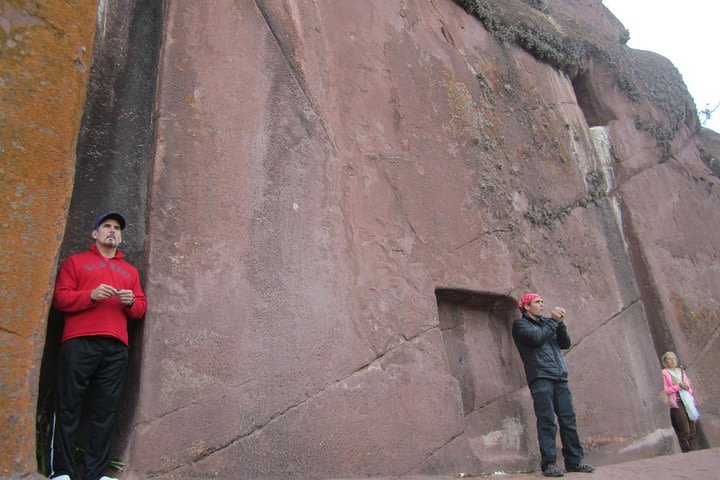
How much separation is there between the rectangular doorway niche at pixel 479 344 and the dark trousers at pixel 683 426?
7.60ft

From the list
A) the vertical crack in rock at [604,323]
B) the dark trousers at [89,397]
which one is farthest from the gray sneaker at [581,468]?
the dark trousers at [89,397]

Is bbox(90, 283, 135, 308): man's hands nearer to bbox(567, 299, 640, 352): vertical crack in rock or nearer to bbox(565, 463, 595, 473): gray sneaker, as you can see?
bbox(565, 463, 595, 473): gray sneaker

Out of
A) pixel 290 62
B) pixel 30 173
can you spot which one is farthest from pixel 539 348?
pixel 30 173

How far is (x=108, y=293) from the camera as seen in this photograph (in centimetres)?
311

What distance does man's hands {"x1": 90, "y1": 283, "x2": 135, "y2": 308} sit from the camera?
310cm

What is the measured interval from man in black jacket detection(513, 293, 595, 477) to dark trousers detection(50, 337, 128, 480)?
283 cm

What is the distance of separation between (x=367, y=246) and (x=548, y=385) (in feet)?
5.38

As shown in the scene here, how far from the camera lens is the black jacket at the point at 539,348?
15.2ft

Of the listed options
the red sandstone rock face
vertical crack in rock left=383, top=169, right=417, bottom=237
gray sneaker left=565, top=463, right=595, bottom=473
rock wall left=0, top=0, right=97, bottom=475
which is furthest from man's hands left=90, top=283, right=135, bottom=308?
gray sneaker left=565, top=463, right=595, bottom=473

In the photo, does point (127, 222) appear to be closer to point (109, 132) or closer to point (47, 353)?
point (109, 132)

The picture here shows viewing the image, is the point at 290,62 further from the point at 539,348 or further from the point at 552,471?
the point at 552,471

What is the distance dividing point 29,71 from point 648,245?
22.8 ft

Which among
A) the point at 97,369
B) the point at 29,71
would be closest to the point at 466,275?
the point at 97,369

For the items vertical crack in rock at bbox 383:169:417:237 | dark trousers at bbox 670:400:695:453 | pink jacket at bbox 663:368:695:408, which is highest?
vertical crack in rock at bbox 383:169:417:237
